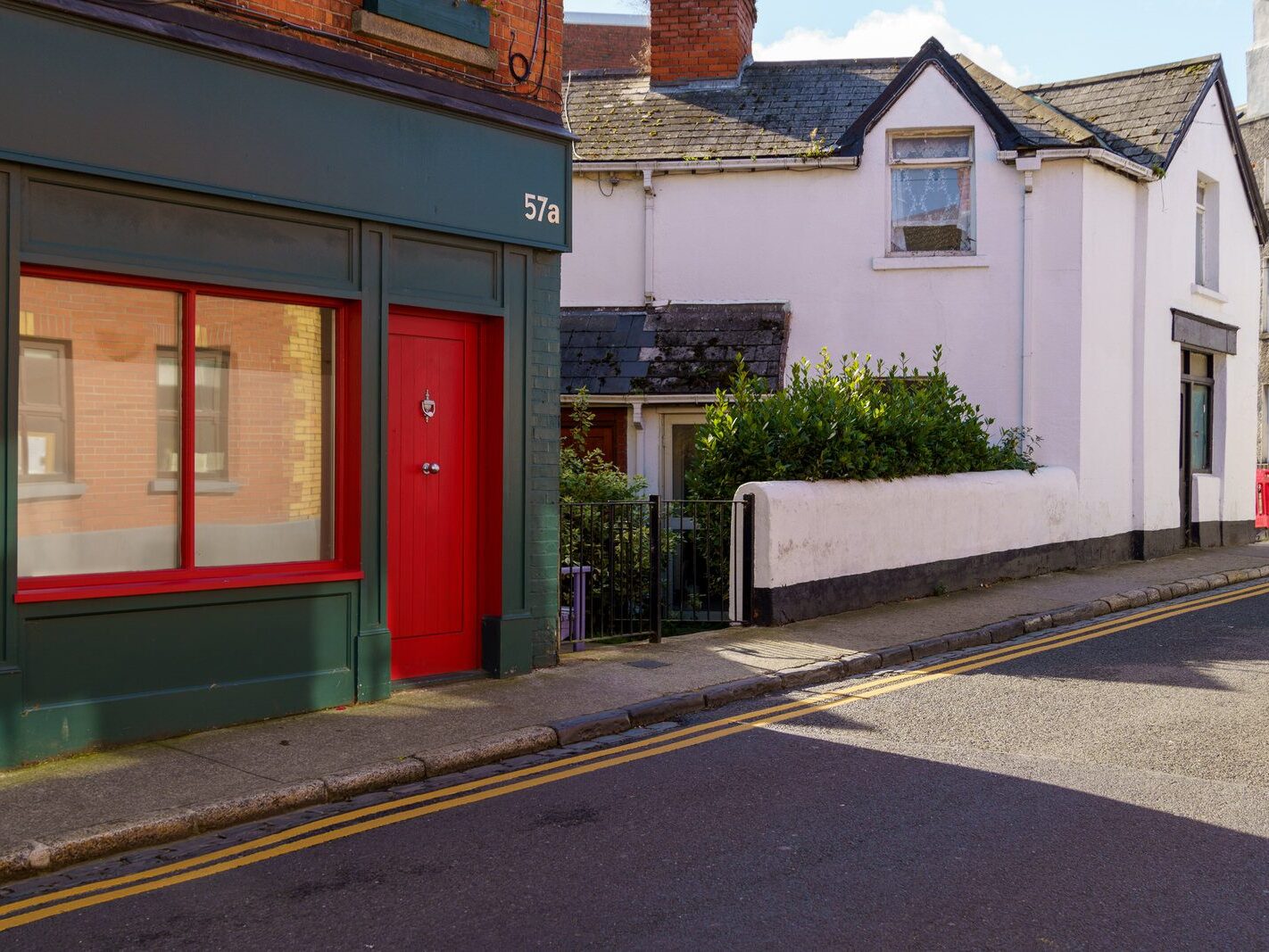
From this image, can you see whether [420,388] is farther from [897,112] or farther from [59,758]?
[897,112]

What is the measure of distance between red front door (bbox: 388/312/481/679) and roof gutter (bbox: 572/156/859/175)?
9.32 metres

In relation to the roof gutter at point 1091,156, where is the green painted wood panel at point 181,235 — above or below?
below

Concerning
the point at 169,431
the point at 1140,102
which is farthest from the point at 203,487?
the point at 1140,102

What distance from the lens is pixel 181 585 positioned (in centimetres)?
763

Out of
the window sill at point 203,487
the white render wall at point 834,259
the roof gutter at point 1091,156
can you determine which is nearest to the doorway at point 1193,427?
the roof gutter at point 1091,156

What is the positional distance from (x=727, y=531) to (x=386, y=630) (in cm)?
449

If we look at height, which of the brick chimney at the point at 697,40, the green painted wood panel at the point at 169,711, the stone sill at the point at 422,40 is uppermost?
the brick chimney at the point at 697,40

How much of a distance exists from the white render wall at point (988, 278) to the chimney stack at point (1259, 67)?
39.8 ft

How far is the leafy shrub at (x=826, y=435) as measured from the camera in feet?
42.0

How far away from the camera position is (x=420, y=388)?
9164 mm

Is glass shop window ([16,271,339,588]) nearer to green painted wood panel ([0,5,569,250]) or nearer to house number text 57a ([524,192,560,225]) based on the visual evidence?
green painted wood panel ([0,5,569,250])

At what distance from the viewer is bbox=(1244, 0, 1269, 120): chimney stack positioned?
95.7 ft

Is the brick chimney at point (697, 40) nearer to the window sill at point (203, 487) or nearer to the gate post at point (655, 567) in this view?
the gate post at point (655, 567)

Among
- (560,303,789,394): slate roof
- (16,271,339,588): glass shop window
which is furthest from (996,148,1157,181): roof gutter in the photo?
(16,271,339,588): glass shop window
